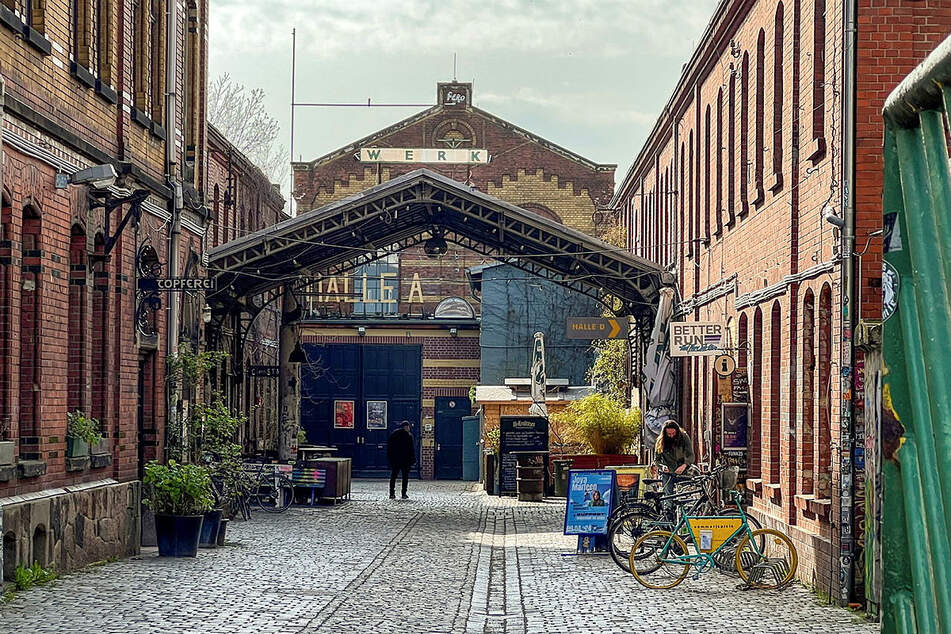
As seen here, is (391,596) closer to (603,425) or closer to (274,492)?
(274,492)

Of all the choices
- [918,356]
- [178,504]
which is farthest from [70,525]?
[918,356]

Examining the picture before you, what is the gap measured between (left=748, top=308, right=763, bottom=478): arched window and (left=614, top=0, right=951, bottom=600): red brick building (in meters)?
0.03

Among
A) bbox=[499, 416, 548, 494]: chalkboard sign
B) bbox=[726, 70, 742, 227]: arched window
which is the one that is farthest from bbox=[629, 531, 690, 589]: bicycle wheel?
bbox=[499, 416, 548, 494]: chalkboard sign

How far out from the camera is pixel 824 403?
14.5 meters

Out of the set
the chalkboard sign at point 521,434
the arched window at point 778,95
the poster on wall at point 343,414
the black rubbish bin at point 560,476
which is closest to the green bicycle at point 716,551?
the arched window at point 778,95

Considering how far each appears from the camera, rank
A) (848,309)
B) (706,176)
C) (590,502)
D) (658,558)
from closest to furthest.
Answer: (848,309)
(658,558)
(590,502)
(706,176)

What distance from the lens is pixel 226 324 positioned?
29.0 m

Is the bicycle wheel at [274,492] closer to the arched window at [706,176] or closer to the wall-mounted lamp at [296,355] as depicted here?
the wall-mounted lamp at [296,355]

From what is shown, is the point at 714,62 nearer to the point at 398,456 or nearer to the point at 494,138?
the point at 398,456

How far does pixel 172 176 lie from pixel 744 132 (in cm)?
763

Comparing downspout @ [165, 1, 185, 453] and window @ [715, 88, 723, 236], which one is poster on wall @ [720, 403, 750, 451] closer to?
window @ [715, 88, 723, 236]

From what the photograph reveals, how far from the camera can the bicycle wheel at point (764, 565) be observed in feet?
47.4

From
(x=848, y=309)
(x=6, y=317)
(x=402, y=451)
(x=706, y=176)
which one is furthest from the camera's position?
(x=402, y=451)

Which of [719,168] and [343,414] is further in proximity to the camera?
[343,414]
